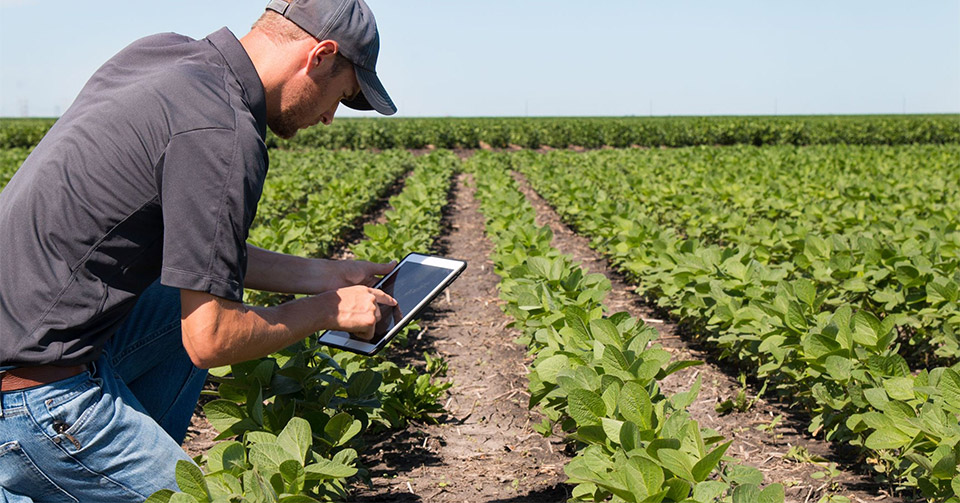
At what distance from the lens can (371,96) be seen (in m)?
2.17

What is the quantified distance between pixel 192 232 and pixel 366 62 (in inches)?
27.1

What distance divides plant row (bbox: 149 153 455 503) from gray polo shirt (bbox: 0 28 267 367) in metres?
0.46

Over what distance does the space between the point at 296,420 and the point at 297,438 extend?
A: 0.16 feet

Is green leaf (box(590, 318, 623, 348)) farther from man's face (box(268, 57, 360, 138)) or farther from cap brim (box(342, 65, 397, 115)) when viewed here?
man's face (box(268, 57, 360, 138))

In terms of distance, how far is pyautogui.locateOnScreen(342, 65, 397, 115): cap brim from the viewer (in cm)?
214

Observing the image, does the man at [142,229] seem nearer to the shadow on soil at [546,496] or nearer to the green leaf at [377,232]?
the shadow on soil at [546,496]

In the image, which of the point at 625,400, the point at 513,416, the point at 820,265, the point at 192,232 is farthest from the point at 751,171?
the point at 192,232

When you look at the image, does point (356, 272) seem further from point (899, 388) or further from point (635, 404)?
point (899, 388)

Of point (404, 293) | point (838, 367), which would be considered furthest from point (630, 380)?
point (838, 367)

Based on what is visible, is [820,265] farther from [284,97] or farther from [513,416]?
[284,97]

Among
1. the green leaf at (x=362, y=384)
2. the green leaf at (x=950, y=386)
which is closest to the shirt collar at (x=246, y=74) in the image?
the green leaf at (x=362, y=384)

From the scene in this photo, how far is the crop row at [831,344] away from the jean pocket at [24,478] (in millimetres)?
2391

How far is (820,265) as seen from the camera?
5.02 metres

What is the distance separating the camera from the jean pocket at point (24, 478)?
6.31 feet
